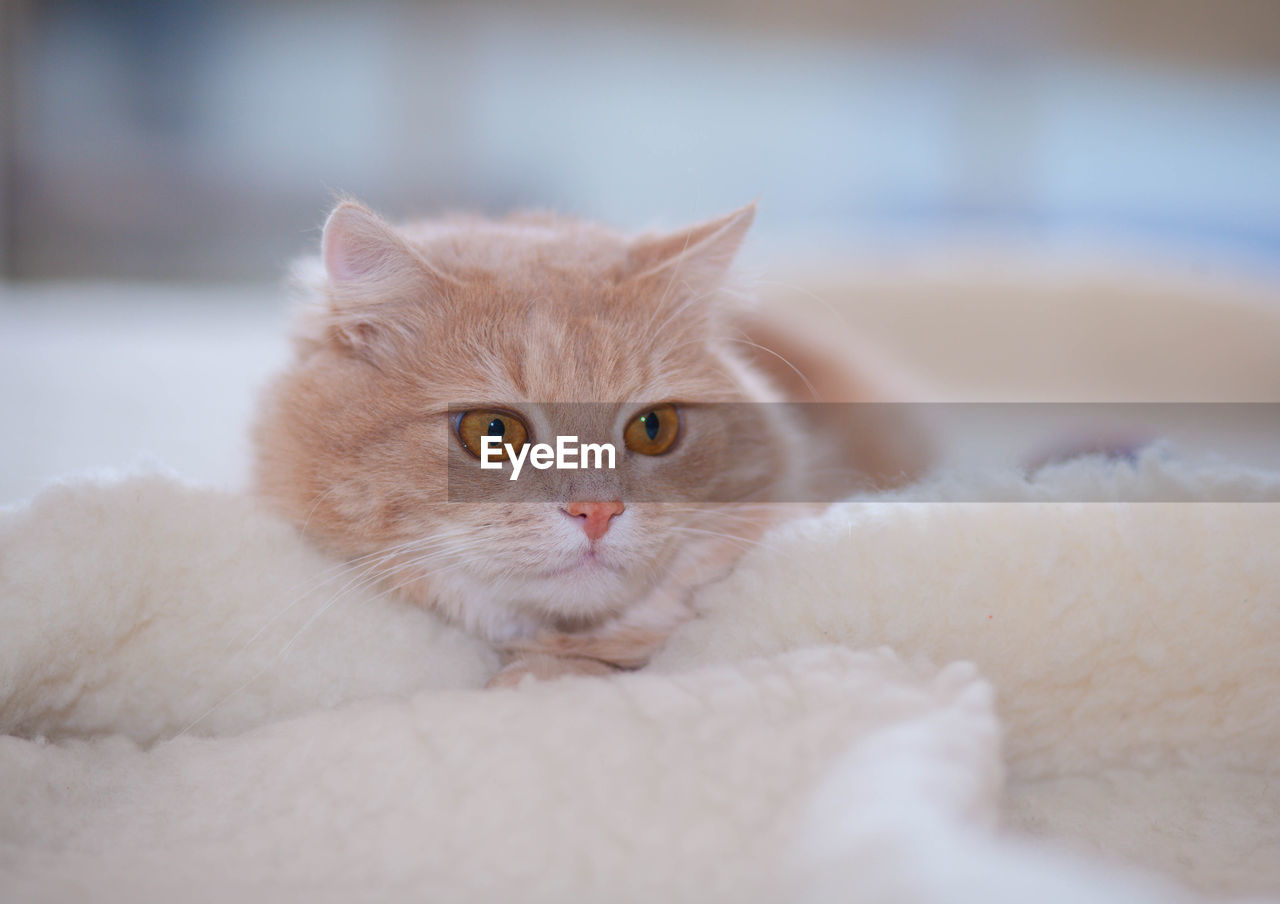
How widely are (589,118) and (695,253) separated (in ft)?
5.40

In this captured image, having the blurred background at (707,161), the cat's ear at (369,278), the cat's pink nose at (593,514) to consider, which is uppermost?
the blurred background at (707,161)

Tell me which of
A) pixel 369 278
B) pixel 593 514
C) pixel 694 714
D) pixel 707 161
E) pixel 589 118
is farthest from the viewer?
pixel 589 118

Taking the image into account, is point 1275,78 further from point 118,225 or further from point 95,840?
point 118,225

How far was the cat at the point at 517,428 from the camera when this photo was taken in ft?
3.54

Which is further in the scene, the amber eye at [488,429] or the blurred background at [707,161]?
the blurred background at [707,161]

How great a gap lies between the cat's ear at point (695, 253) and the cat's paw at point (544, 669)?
531mm

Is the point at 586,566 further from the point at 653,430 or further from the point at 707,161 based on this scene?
the point at 707,161

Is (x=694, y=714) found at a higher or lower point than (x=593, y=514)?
lower

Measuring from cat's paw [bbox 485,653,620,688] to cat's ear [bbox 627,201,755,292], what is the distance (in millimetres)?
531

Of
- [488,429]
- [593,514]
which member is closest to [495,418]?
[488,429]

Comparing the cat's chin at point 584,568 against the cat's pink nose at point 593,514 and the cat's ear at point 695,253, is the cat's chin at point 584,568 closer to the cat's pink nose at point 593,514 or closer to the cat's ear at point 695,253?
the cat's pink nose at point 593,514

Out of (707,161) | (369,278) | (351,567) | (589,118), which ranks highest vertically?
(589,118)

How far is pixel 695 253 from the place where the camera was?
1.23 meters

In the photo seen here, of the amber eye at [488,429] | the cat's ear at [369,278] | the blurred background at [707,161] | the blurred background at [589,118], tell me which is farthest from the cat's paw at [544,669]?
the blurred background at [589,118]
